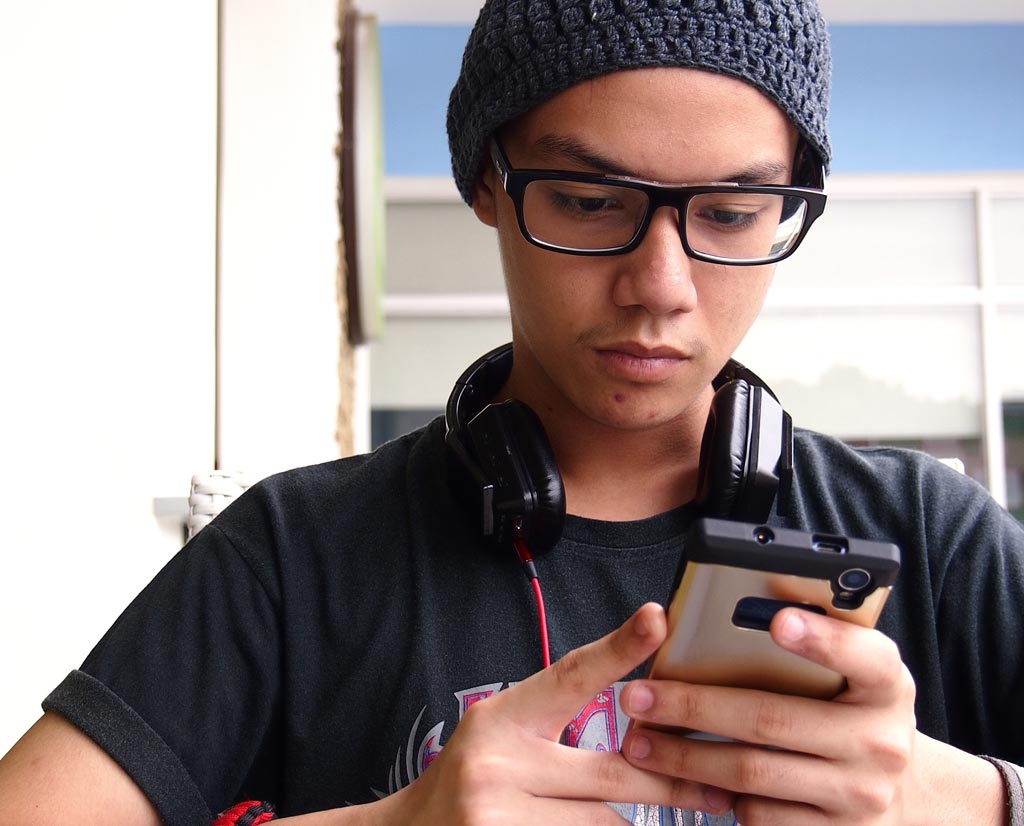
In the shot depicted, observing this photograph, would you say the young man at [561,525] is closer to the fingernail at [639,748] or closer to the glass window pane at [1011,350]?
the fingernail at [639,748]

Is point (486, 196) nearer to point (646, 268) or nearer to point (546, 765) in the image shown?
point (646, 268)

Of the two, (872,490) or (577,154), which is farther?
(872,490)

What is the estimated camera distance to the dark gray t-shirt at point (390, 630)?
916mm

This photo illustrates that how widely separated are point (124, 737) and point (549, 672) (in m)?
0.45

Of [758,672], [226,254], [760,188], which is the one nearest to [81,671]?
[758,672]

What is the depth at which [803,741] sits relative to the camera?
0.62 meters

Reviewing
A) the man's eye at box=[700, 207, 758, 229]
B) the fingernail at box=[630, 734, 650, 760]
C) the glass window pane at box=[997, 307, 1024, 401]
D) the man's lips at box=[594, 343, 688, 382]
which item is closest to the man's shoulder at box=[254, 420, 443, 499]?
the man's lips at box=[594, 343, 688, 382]

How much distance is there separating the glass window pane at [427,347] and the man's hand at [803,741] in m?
5.58

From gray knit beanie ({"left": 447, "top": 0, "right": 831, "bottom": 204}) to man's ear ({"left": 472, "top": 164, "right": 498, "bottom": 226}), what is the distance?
68mm

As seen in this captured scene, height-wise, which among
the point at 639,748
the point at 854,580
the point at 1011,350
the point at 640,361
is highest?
the point at 1011,350

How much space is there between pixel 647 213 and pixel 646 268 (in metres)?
0.05

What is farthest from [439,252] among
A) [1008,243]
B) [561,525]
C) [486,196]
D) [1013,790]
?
[1013,790]

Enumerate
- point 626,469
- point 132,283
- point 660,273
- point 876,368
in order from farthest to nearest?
point 876,368 → point 132,283 → point 626,469 → point 660,273

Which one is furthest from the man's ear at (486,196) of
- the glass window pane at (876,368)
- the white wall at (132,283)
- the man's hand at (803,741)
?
the glass window pane at (876,368)
